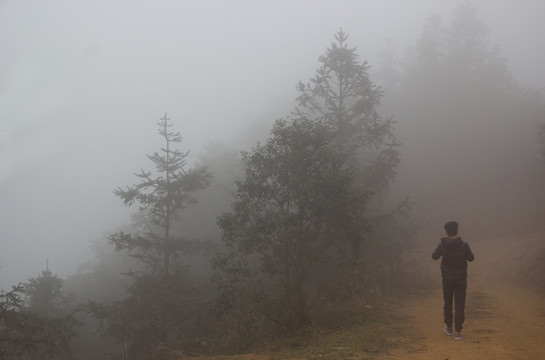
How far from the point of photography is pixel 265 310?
9008 millimetres

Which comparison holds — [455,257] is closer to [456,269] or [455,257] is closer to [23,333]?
[456,269]

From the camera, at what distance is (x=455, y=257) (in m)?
7.33

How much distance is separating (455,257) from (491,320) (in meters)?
3.15

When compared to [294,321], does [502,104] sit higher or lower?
higher

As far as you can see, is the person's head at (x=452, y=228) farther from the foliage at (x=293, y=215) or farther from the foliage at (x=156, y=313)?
the foliage at (x=156, y=313)

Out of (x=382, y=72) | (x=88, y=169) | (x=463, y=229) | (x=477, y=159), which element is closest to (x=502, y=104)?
Answer: (x=477, y=159)

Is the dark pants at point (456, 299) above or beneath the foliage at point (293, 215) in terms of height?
beneath

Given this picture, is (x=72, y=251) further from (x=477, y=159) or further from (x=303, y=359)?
(x=303, y=359)

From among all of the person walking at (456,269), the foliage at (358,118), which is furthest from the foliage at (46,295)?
the person walking at (456,269)

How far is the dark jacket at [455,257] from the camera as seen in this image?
7.28 m

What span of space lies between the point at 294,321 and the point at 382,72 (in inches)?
1685

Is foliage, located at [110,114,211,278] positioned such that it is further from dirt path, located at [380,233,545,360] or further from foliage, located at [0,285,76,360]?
dirt path, located at [380,233,545,360]

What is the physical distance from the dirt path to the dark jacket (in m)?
1.31

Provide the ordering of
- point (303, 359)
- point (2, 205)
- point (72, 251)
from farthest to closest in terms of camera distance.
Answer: point (2, 205), point (72, 251), point (303, 359)
